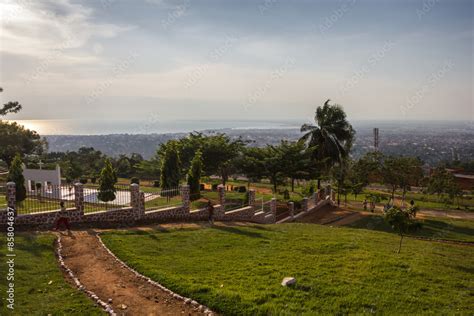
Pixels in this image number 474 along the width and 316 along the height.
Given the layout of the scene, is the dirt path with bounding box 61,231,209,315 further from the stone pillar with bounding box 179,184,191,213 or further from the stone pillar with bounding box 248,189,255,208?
the stone pillar with bounding box 248,189,255,208

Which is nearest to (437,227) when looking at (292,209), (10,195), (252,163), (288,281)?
(292,209)

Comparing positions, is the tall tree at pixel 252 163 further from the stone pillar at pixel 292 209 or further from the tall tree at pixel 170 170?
the tall tree at pixel 170 170

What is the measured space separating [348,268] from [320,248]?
230 centimetres

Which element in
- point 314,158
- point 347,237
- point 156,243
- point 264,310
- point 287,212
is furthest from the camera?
point 314,158

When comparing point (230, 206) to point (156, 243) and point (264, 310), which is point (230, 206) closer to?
point (156, 243)

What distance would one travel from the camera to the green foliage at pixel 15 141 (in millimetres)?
40375

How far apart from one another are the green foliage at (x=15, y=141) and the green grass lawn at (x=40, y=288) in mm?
33753

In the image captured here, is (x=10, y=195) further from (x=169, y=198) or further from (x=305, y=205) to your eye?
(x=305, y=205)

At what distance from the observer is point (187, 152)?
35.2 m

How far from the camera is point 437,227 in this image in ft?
79.1

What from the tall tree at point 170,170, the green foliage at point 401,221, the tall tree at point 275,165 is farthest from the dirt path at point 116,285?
the tall tree at point 275,165

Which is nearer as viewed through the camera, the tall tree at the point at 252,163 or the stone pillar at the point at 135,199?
the stone pillar at the point at 135,199

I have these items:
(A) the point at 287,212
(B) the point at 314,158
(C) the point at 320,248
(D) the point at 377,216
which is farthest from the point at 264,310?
(B) the point at 314,158

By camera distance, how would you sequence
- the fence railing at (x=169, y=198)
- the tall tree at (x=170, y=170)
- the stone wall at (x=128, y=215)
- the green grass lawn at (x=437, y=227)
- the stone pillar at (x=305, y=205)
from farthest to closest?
the stone pillar at (x=305, y=205)
the tall tree at (x=170, y=170)
the green grass lawn at (x=437, y=227)
the fence railing at (x=169, y=198)
the stone wall at (x=128, y=215)
